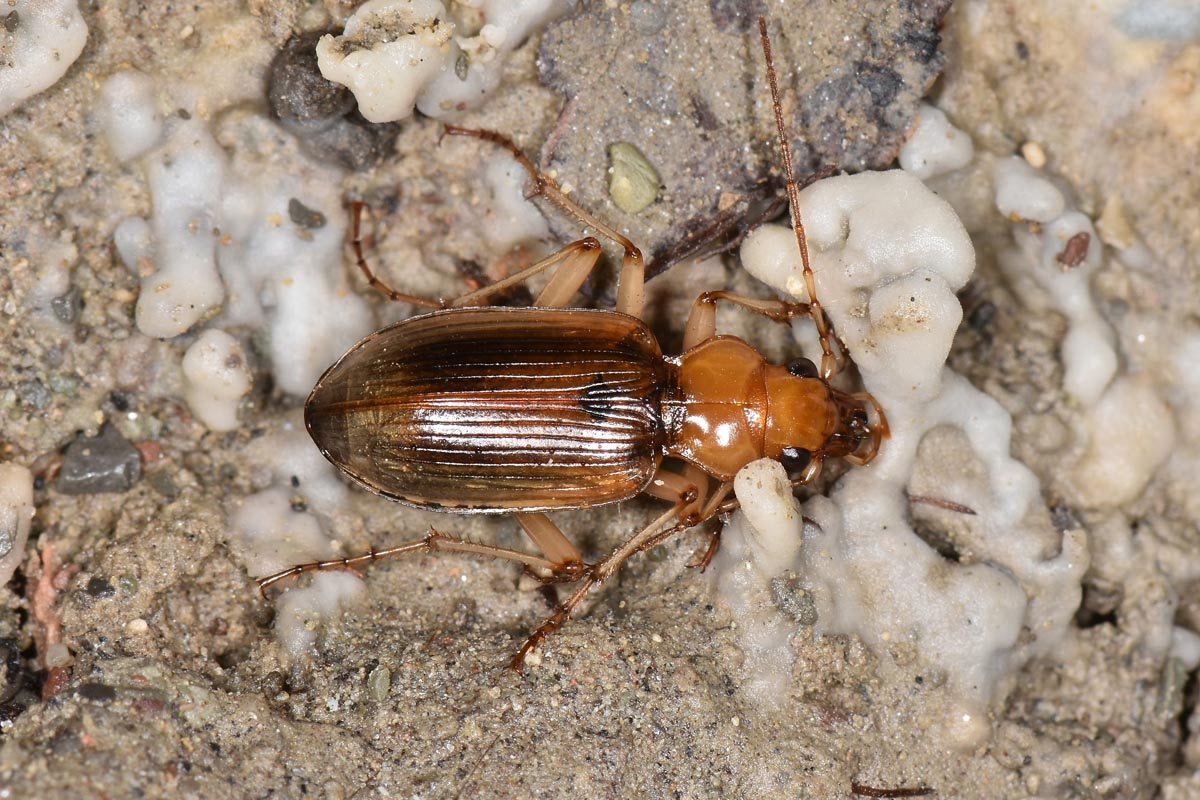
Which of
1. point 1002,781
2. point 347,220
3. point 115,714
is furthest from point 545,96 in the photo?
point 1002,781

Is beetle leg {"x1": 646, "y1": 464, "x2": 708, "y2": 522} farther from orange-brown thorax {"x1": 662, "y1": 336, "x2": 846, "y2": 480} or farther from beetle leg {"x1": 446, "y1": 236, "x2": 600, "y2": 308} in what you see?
beetle leg {"x1": 446, "y1": 236, "x2": 600, "y2": 308}

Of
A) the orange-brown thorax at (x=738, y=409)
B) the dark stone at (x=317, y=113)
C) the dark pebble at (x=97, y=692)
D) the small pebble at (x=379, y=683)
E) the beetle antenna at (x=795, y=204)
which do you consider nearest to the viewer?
the dark pebble at (x=97, y=692)

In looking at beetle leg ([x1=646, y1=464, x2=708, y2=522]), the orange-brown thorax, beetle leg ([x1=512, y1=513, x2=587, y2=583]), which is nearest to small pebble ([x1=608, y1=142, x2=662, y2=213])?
the orange-brown thorax

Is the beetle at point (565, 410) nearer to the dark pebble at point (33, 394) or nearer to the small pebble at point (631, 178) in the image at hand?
the small pebble at point (631, 178)

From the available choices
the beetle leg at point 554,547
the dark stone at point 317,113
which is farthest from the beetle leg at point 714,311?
the dark stone at point 317,113

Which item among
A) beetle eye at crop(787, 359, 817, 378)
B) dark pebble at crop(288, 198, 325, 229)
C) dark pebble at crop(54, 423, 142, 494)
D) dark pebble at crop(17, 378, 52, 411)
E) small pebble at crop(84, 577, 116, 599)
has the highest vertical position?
dark pebble at crop(288, 198, 325, 229)

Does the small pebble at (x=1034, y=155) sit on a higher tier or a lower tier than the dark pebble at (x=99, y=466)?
higher

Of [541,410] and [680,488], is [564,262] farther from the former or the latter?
[680,488]

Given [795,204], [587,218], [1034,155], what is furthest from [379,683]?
[1034,155]

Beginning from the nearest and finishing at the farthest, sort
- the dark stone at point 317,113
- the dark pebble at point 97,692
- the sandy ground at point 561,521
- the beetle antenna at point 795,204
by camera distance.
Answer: the dark pebble at point 97,692 < the sandy ground at point 561,521 < the beetle antenna at point 795,204 < the dark stone at point 317,113
